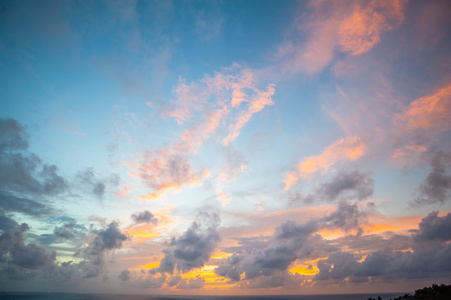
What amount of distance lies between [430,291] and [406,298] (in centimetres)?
597

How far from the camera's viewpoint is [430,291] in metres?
57.8

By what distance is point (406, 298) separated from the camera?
199ft
